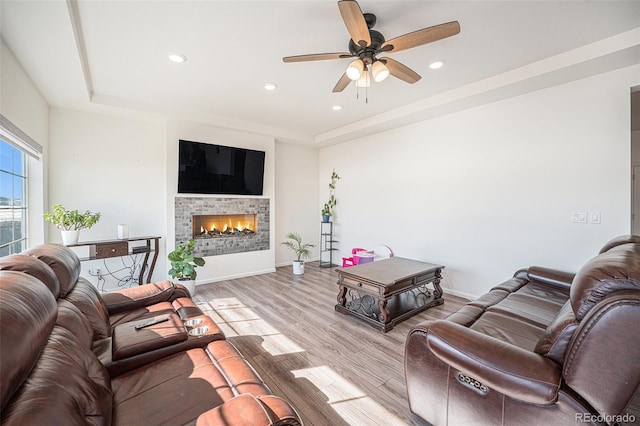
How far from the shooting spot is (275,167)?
551 centimetres

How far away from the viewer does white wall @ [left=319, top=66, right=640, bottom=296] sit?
8.79 feet

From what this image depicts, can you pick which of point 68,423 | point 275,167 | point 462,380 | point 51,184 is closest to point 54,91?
point 51,184

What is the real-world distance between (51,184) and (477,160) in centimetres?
578

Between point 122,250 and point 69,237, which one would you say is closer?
point 69,237

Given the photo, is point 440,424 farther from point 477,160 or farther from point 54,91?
point 54,91

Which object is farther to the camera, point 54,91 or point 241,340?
point 54,91

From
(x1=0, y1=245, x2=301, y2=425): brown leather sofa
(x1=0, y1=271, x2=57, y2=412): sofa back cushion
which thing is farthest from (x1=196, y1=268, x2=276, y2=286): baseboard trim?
(x1=0, y1=271, x2=57, y2=412): sofa back cushion

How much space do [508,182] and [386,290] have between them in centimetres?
214

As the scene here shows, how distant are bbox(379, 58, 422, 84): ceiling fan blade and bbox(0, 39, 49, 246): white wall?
3150 mm

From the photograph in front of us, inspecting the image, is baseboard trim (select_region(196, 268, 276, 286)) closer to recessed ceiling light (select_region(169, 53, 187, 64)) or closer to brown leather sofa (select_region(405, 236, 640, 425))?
recessed ceiling light (select_region(169, 53, 187, 64))

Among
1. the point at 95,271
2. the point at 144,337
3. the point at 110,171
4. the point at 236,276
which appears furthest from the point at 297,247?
the point at 144,337

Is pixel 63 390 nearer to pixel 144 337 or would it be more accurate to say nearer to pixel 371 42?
pixel 144 337

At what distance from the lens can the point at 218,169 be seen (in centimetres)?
453

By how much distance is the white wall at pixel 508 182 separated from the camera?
8.79 ft
